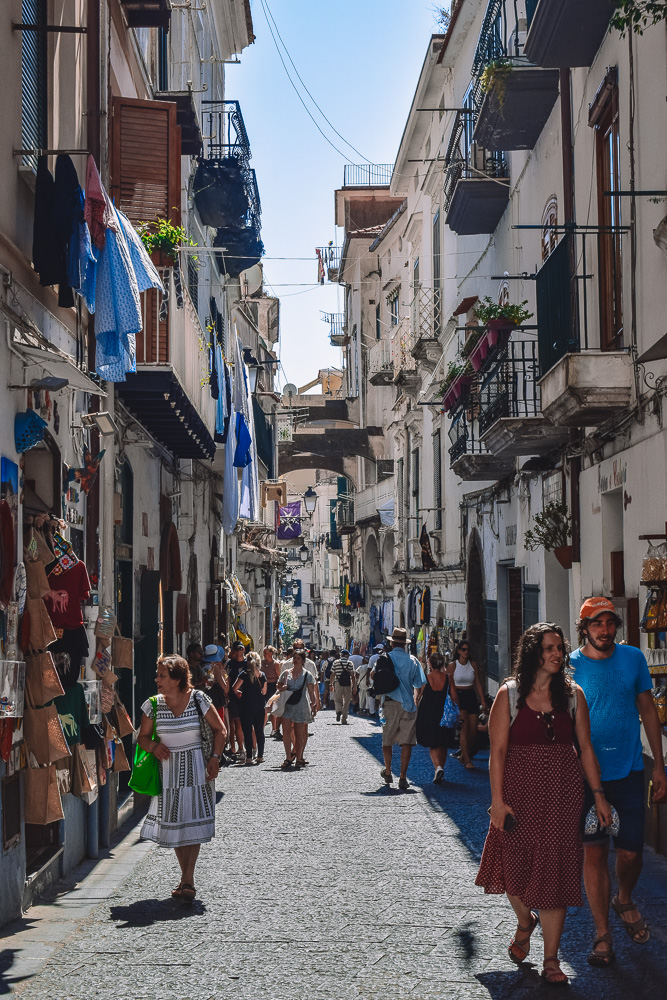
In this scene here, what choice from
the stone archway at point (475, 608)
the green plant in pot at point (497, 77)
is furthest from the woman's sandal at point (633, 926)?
the stone archway at point (475, 608)

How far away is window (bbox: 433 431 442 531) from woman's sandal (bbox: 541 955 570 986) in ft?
68.9

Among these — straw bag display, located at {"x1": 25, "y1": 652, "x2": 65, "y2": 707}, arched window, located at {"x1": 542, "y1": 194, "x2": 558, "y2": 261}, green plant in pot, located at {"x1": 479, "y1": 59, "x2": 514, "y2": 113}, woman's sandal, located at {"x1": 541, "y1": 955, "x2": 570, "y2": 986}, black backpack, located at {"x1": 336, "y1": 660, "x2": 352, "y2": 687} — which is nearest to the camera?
woman's sandal, located at {"x1": 541, "y1": 955, "x2": 570, "y2": 986}

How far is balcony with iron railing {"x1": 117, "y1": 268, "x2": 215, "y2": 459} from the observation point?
12.3 m

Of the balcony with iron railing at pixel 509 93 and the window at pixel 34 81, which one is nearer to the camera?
the window at pixel 34 81

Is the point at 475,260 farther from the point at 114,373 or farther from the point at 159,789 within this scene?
the point at 159,789

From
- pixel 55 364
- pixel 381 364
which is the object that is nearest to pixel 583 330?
Result: pixel 55 364

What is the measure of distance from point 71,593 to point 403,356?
25.1m

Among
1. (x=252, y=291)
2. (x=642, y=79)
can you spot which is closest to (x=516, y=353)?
(x=642, y=79)

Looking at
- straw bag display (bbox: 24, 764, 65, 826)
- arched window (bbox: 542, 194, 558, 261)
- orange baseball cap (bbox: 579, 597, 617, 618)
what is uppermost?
arched window (bbox: 542, 194, 558, 261)

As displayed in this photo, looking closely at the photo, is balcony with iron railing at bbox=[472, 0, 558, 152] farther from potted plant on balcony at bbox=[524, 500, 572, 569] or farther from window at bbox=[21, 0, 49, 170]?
window at bbox=[21, 0, 49, 170]

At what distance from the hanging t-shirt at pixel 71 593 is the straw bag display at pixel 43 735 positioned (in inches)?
29.1

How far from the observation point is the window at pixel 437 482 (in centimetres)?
2692

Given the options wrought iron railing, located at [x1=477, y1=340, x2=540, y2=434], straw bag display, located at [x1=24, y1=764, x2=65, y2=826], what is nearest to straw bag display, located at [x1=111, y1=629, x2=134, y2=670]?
straw bag display, located at [x1=24, y1=764, x2=65, y2=826]

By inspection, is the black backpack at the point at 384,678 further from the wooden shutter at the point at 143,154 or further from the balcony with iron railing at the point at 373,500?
the balcony with iron railing at the point at 373,500
